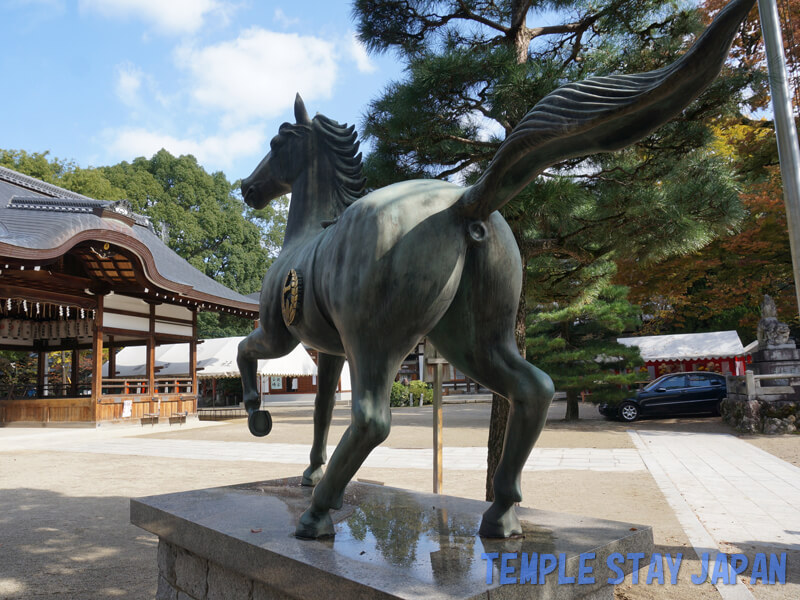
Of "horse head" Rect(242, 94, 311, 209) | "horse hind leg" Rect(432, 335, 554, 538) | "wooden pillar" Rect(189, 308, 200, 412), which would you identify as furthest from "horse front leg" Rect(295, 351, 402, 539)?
"wooden pillar" Rect(189, 308, 200, 412)

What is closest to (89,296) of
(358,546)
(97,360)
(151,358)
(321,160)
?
(97,360)

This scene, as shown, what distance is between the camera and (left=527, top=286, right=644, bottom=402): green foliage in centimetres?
1445

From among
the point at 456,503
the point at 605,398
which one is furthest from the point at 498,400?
the point at 605,398

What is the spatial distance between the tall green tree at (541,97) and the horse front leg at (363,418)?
1.86m

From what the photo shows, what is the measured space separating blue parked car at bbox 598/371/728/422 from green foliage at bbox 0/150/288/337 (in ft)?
65.6

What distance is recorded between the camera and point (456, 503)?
107 inches

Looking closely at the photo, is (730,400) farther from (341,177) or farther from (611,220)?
(341,177)

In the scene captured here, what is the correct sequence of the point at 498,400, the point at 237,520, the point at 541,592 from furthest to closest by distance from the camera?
1. the point at 498,400
2. the point at 237,520
3. the point at 541,592

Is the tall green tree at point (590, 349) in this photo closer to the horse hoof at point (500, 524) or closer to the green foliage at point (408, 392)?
the green foliage at point (408, 392)

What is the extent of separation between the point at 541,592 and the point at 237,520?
1.33 m

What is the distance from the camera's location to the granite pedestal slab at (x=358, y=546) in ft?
5.57

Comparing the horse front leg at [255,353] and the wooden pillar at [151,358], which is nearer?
the horse front leg at [255,353]

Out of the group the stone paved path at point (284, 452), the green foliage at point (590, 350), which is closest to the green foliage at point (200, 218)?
the stone paved path at point (284, 452)

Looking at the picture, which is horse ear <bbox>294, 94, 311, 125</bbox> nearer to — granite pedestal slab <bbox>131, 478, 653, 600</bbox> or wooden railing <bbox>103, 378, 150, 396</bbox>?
granite pedestal slab <bbox>131, 478, 653, 600</bbox>
